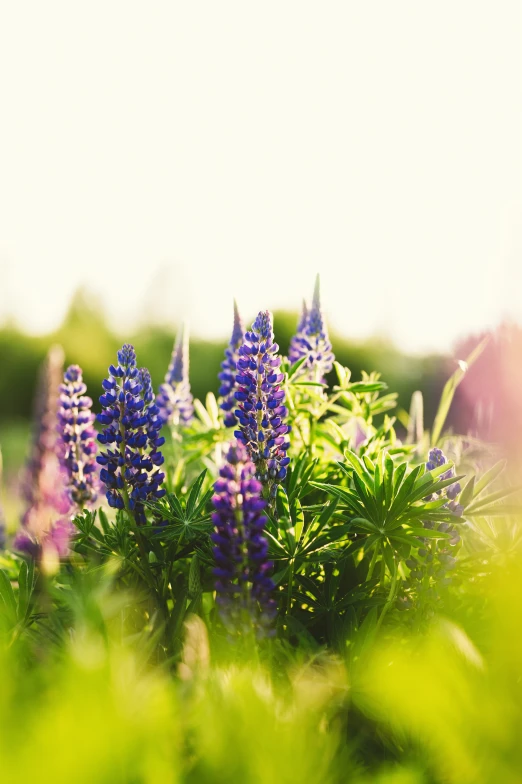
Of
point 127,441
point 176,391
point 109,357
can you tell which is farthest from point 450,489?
point 109,357

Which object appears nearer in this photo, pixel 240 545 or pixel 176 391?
pixel 240 545

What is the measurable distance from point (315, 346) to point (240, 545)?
4.48 feet

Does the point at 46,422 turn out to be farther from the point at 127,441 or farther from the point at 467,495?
the point at 467,495

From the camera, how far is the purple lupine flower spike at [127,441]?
207 centimetres

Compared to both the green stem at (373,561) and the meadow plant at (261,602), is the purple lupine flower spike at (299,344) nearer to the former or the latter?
the meadow plant at (261,602)

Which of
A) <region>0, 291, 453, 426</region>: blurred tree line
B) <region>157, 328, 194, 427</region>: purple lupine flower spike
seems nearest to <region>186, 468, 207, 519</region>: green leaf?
<region>157, 328, 194, 427</region>: purple lupine flower spike

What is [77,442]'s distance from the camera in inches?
103

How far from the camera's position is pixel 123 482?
2062 mm

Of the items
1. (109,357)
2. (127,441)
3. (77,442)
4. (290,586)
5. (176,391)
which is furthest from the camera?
(109,357)

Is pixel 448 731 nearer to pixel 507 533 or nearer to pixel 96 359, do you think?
pixel 507 533

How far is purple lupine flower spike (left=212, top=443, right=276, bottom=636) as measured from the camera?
58.5 inches

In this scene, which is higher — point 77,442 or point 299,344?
point 299,344

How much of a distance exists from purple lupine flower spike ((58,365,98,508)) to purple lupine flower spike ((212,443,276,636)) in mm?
1194

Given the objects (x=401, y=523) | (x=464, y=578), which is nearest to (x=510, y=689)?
(x=401, y=523)
